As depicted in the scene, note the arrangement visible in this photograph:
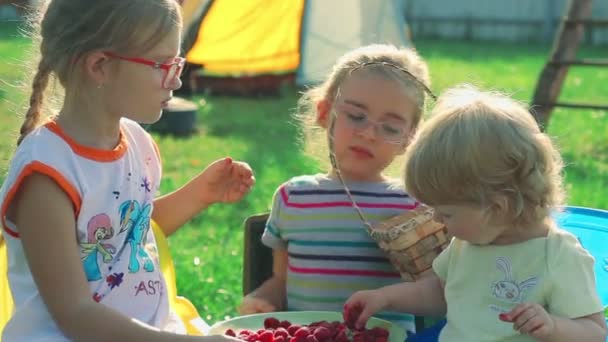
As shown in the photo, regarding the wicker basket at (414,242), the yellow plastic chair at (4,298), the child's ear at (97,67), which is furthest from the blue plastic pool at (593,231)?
the yellow plastic chair at (4,298)

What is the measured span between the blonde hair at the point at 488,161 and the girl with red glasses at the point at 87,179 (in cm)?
49

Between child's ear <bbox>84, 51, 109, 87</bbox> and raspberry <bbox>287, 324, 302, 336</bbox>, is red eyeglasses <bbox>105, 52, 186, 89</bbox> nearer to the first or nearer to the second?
child's ear <bbox>84, 51, 109, 87</bbox>

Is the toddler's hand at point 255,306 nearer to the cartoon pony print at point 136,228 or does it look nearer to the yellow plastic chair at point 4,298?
the cartoon pony print at point 136,228

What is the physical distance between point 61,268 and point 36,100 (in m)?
0.38

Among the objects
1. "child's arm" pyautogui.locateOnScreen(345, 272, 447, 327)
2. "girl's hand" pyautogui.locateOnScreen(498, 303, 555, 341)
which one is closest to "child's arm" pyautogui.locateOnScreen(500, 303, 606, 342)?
"girl's hand" pyautogui.locateOnScreen(498, 303, 555, 341)

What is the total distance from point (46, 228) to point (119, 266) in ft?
0.78

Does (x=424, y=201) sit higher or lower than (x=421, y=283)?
higher

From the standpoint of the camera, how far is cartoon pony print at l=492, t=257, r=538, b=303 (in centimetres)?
183

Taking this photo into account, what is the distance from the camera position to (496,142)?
5.78ft

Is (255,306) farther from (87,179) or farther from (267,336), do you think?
(87,179)

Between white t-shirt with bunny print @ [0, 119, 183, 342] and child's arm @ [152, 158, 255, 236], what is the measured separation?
0.83ft

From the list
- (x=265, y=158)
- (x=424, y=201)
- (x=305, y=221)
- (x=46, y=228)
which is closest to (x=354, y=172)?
(x=305, y=221)

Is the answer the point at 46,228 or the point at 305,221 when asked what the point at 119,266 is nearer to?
the point at 46,228

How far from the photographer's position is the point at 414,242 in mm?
2154
